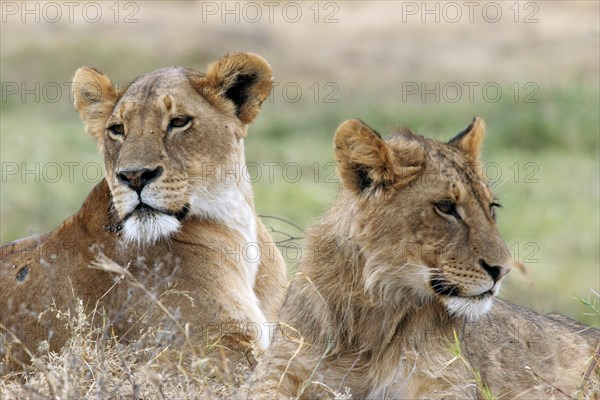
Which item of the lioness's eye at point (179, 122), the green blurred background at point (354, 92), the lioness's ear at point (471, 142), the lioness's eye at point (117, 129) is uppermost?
the lioness's ear at point (471, 142)

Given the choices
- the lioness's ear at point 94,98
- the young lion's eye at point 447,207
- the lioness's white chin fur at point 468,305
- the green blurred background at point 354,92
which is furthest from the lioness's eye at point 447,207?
the green blurred background at point 354,92

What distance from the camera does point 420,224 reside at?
4.63 meters

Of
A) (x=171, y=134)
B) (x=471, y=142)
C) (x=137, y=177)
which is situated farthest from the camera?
(x=171, y=134)

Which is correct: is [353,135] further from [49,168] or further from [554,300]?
[49,168]

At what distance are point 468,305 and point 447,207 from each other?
39cm

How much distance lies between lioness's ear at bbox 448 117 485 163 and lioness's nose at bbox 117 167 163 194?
144 cm

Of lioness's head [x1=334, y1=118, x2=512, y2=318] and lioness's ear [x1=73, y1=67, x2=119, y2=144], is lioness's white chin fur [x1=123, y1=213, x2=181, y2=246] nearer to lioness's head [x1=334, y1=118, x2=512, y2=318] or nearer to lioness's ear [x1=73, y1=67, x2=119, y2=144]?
lioness's ear [x1=73, y1=67, x2=119, y2=144]

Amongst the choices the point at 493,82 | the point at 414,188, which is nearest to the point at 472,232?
the point at 414,188

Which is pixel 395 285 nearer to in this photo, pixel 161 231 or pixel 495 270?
pixel 495 270

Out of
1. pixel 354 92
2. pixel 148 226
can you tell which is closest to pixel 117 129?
pixel 148 226

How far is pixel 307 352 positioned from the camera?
187 inches

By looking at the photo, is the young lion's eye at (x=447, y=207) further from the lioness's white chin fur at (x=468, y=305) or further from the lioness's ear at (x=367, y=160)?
the lioness's white chin fur at (x=468, y=305)

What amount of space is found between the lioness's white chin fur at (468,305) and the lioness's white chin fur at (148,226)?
163 cm

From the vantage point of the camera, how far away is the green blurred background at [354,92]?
562 inches
